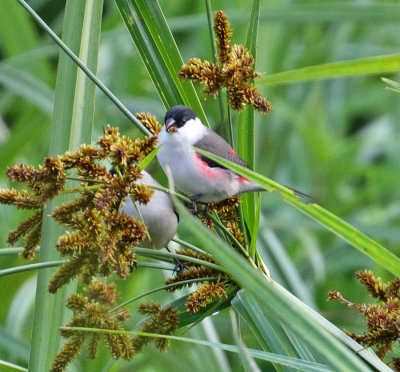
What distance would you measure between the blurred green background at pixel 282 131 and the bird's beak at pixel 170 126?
0.41 meters

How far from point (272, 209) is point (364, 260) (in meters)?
0.74

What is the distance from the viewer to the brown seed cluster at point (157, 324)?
4.11 feet

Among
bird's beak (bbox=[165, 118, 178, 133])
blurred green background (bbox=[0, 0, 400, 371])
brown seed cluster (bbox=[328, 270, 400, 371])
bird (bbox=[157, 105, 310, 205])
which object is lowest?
brown seed cluster (bbox=[328, 270, 400, 371])

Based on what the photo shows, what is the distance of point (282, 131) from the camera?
3902mm

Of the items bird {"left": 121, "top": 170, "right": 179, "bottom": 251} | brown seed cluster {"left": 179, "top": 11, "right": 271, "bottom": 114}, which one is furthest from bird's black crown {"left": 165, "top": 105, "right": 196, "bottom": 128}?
Answer: brown seed cluster {"left": 179, "top": 11, "right": 271, "bottom": 114}

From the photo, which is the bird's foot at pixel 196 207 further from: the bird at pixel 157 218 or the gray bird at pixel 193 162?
the bird at pixel 157 218

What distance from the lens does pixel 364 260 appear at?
3.41 meters

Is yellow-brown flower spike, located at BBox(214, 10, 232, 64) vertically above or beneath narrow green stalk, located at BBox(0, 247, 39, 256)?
above

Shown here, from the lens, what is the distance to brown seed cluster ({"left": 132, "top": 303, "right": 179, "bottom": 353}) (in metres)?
1.25

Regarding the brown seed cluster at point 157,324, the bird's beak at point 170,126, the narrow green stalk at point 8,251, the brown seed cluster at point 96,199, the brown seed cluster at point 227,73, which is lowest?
the brown seed cluster at point 157,324

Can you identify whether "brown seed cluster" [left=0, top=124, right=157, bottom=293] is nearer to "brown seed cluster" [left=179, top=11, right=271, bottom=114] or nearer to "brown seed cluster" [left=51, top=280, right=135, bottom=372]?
"brown seed cluster" [left=51, top=280, right=135, bottom=372]

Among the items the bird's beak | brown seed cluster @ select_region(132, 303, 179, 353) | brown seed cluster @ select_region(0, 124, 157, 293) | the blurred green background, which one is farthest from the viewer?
the blurred green background

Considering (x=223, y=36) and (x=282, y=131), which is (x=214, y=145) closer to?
(x=223, y=36)

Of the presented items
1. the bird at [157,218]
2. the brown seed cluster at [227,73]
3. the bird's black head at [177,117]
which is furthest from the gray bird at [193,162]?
the brown seed cluster at [227,73]
